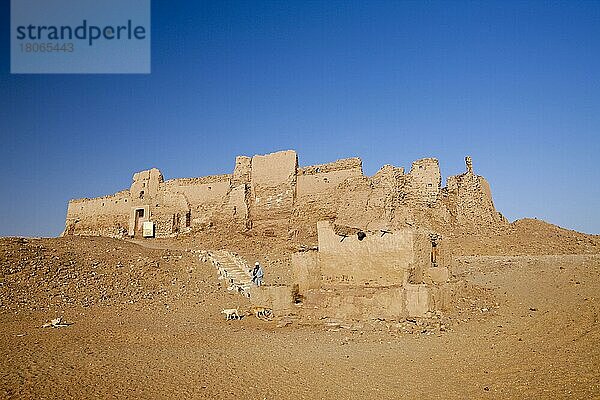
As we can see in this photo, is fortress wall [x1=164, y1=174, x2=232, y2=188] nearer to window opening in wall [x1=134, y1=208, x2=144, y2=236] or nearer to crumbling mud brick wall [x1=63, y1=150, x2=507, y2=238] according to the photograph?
crumbling mud brick wall [x1=63, y1=150, x2=507, y2=238]

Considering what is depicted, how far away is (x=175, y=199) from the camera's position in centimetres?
2736

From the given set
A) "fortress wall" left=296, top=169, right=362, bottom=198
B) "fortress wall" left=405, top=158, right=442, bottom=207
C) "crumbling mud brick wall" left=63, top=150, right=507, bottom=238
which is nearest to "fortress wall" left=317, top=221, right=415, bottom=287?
"crumbling mud brick wall" left=63, top=150, right=507, bottom=238

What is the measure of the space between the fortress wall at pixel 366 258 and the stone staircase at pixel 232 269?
13.9ft

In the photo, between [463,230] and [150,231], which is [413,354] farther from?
[150,231]

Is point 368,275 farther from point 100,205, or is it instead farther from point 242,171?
point 100,205

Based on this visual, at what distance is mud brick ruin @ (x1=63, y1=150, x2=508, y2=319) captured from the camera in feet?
33.5

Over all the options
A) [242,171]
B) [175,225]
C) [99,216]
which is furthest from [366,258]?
[99,216]

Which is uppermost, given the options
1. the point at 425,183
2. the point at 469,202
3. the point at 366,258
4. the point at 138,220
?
the point at 425,183

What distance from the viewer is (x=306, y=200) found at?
23391 mm

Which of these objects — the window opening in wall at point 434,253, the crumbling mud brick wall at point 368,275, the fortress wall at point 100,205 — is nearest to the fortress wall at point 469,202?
the window opening in wall at point 434,253

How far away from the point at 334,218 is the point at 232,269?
6.29 m

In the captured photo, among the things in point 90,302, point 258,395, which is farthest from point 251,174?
point 258,395

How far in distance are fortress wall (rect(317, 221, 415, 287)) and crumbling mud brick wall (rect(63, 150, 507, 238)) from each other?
809 centimetres

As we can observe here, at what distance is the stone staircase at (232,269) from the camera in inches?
596
